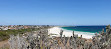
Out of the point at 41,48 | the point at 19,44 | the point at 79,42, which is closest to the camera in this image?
the point at 19,44

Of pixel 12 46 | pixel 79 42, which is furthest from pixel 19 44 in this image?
pixel 79 42

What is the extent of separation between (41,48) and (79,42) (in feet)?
4.96

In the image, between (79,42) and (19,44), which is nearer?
(19,44)

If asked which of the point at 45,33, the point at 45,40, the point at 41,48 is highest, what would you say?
the point at 45,33

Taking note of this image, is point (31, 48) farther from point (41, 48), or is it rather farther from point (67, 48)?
point (67, 48)

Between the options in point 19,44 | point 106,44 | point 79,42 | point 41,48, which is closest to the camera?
point 106,44

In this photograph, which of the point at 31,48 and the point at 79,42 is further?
the point at 79,42

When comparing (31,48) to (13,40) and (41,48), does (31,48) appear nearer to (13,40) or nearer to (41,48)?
(41,48)

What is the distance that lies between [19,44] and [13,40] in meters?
0.32

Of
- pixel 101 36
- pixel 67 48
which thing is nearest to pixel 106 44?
pixel 101 36

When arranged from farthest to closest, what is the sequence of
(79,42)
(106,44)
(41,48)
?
1. (79,42)
2. (41,48)
3. (106,44)

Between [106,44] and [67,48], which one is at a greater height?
[106,44]

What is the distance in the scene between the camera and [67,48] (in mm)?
3523

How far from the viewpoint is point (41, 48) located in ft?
11.8
